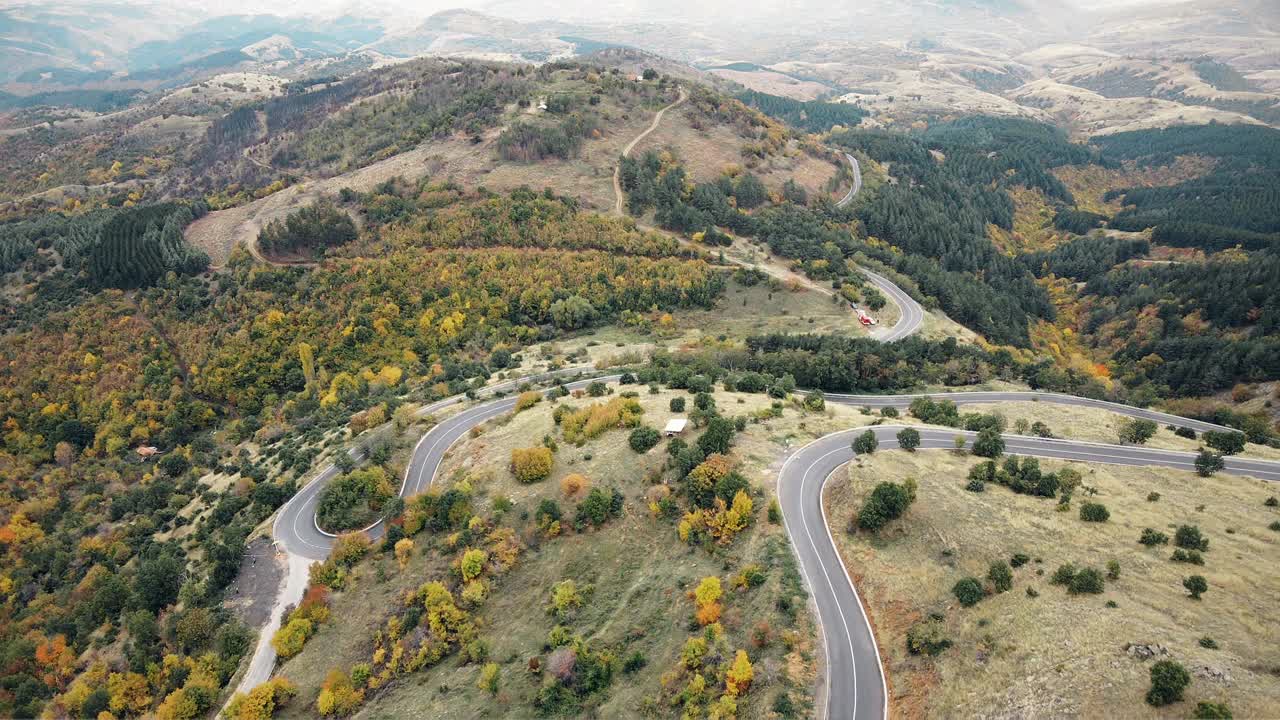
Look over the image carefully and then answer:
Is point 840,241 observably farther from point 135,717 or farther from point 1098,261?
point 135,717

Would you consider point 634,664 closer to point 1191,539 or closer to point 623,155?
point 1191,539

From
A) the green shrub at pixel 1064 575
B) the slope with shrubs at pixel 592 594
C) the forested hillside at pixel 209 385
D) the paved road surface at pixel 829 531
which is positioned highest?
the green shrub at pixel 1064 575

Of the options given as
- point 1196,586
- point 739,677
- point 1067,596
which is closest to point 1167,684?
point 1067,596

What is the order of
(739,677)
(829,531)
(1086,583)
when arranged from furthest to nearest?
1. (829,531)
2. (1086,583)
3. (739,677)

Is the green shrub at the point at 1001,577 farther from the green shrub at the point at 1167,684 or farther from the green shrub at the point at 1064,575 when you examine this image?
the green shrub at the point at 1167,684

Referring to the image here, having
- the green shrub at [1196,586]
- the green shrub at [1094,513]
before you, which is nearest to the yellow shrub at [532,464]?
the green shrub at [1094,513]

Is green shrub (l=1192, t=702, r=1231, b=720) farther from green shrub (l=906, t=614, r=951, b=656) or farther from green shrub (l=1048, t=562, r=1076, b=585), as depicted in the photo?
green shrub (l=906, t=614, r=951, b=656)
